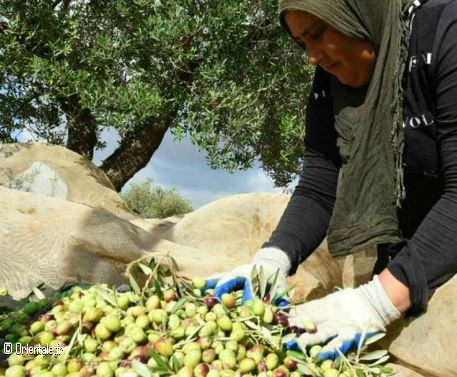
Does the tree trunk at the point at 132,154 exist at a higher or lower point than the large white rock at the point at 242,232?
higher

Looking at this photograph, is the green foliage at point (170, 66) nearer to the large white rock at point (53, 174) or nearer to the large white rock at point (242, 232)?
the large white rock at point (53, 174)

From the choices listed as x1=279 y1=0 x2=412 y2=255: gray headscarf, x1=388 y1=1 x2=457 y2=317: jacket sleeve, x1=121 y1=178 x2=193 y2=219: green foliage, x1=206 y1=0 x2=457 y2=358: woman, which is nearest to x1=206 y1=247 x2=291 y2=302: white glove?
x1=206 y1=0 x2=457 y2=358: woman

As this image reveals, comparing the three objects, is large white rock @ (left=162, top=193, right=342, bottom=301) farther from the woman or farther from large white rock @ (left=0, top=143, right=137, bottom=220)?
large white rock @ (left=0, top=143, right=137, bottom=220)

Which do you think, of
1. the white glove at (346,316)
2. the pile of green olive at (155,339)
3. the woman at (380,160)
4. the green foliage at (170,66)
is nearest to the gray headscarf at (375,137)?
the woman at (380,160)

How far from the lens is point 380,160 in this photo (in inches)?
118

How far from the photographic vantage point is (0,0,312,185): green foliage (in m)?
8.20

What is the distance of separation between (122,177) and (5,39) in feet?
9.78

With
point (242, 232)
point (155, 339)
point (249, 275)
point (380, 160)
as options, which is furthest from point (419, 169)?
point (242, 232)

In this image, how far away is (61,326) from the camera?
2162mm

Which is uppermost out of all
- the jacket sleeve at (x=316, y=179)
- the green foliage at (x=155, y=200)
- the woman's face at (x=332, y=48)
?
the woman's face at (x=332, y=48)

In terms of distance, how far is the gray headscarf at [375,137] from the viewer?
2850mm

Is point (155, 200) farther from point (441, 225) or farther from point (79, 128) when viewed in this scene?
point (441, 225)

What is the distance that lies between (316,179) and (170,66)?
548 centimetres

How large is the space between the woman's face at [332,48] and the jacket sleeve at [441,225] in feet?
1.26
